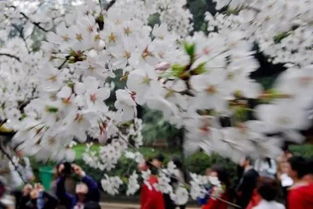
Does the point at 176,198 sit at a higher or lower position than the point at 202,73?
lower

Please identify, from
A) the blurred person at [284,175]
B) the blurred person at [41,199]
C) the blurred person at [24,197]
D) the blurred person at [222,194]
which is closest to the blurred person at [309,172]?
the blurred person at [222,194]

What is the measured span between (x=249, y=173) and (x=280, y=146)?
4898 mm

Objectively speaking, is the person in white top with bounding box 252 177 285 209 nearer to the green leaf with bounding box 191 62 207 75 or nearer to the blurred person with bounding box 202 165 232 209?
the blurred person with bounding box 202 165 232 209

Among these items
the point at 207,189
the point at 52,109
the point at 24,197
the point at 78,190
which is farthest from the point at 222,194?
the point at 52,109

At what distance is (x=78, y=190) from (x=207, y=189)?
140cm

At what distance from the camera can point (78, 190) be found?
19.5 feet

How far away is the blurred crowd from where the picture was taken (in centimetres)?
448

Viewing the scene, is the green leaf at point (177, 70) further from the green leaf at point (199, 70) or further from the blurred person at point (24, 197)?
the blurred person at point (24, 197)

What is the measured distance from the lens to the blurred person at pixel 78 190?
5965 mm

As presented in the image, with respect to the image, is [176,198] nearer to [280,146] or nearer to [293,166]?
[293,166]

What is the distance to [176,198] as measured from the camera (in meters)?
4.72

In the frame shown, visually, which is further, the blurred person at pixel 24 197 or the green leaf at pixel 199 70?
the blurred person at pixel 24 197

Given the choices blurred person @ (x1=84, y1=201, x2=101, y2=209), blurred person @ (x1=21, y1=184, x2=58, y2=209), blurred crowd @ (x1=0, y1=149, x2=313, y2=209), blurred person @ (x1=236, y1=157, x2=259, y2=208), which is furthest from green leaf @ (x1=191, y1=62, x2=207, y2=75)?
blurred person @ (x1=21, y1=184, x2=58, y2=209)

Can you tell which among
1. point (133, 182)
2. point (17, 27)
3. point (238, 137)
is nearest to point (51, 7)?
point (17, 27)
